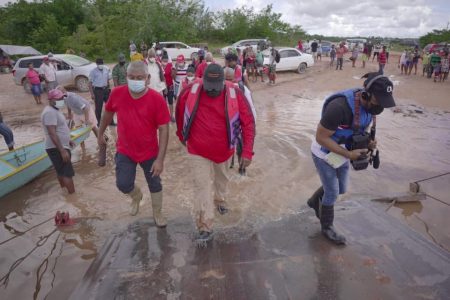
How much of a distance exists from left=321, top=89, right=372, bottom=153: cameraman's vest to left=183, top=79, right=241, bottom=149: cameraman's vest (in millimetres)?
884

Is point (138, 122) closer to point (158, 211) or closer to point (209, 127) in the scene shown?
point (209, 127)

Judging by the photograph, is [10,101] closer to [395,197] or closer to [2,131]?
[2,131]

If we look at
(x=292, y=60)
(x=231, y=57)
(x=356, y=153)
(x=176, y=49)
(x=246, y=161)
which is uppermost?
(x=176, y=49)

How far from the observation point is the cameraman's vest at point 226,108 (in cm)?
327

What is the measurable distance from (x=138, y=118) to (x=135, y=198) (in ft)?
4.27

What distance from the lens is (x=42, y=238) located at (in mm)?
4309

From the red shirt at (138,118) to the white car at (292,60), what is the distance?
15.7 metres

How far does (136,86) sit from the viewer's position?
332cm

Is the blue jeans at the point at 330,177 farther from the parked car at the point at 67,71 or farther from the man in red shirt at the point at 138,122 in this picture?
the parked car at the point at 67,71

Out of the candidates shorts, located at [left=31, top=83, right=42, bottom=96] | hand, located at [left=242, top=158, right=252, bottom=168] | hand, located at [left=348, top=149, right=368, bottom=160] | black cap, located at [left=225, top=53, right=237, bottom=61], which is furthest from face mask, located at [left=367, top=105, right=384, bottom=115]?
shorts, located at [left=31, top=83, right=42, bottom=96]

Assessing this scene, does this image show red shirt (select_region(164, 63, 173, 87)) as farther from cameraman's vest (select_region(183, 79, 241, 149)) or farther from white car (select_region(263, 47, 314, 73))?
white car (select_region(263, 47, 314, 73))

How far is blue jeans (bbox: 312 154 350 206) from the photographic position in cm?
324

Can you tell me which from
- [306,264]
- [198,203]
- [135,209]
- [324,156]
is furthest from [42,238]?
[324,156]

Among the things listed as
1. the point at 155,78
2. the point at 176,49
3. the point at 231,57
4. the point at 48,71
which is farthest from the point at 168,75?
the point at 176,49
